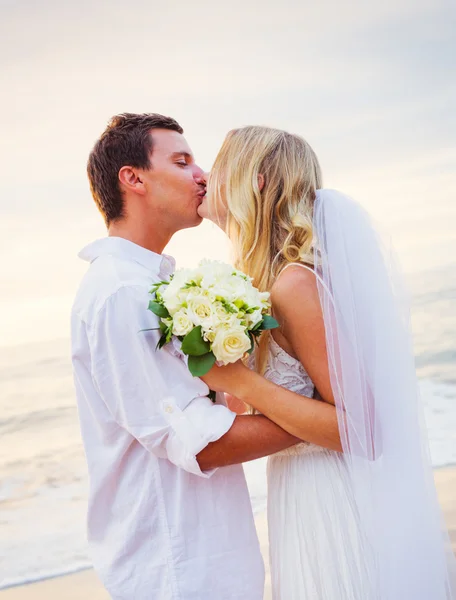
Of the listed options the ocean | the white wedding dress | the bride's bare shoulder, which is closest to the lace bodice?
the white wedding dress

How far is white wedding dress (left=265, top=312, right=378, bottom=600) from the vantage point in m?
2.81

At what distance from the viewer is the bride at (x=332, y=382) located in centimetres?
269

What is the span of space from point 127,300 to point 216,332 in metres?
0.37

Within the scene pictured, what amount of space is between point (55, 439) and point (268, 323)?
34.4 feet

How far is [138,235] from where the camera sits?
3.31 metres

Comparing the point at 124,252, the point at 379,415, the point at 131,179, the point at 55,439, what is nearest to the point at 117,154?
the point at 131,179

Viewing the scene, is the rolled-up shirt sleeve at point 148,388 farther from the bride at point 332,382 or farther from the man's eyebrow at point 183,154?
the man's eyebrow at point 183,154

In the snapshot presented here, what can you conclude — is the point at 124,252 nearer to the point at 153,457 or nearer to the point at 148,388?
the point at 148,388

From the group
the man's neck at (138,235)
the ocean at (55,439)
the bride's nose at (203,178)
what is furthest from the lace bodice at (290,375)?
the ocean at (55,439)

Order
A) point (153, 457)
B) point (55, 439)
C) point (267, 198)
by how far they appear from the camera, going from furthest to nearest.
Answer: point (55, 439) → point (267, 198) → point (153, 457)

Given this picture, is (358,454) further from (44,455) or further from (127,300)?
(44,455)

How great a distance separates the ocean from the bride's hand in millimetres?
4443

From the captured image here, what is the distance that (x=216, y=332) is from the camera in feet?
8.13

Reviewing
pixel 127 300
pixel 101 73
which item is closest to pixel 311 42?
pixel 101 73
